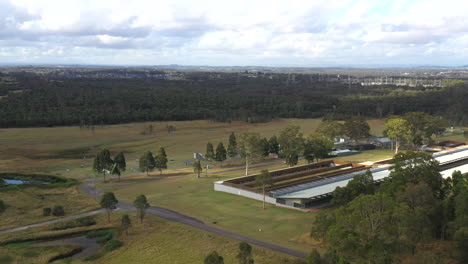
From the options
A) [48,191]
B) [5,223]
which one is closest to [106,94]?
[48,191]

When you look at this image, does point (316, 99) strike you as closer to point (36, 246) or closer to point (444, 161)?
point (444, 161)

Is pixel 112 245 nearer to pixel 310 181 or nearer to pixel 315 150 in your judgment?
pixel 310 181

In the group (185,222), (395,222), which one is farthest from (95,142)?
(395,222)

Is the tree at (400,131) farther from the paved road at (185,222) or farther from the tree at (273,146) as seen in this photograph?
the paved road at (185,222)

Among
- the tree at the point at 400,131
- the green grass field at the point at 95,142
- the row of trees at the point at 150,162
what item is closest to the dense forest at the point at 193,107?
the green grass field at the point at 95,142

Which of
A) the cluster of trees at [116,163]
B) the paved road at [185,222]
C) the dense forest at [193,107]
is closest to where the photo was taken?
the paved road at [185,222]

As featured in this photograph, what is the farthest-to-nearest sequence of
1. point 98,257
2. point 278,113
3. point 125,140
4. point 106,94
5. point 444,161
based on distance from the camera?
point 106,94, point 278,113, point 125,140, point 444,161, point 98,257
